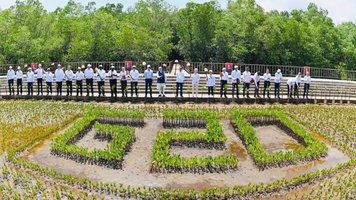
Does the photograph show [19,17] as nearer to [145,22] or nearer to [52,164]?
[145,22]

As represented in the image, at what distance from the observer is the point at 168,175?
46.2 ft

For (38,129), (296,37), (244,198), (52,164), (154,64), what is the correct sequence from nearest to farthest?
(244,198) < (52,164) < (38,129) < (154,64) < (296,37)

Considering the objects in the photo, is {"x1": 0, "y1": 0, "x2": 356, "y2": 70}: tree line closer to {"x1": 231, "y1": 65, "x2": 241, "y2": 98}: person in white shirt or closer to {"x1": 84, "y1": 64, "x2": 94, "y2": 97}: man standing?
{"x1": 84, "y1": 64, "x2": 94, "y2": 97}: man standing

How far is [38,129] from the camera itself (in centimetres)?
1902

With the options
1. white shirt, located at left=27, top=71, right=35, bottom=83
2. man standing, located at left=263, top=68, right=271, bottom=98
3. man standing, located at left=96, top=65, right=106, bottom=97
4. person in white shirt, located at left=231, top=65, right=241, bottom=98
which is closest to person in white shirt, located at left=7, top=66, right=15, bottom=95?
white shirt, located at left=27, top=71, right=35, bottom=83

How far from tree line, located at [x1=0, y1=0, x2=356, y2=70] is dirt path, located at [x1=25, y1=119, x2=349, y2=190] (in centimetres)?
2475

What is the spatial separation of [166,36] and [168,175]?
107ft

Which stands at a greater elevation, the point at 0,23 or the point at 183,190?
the point at 0,23

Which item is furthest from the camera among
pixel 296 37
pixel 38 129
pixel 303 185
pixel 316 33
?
pixel 316 33

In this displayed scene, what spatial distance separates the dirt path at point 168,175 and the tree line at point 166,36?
2475cm

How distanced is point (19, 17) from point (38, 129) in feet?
109

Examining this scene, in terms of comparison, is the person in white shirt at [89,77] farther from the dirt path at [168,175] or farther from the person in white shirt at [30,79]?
the dirt path at [168,175]

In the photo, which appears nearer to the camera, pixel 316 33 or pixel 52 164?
pixel 52 164

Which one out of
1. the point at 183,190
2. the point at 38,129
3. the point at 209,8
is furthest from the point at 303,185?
the point at 209,8
